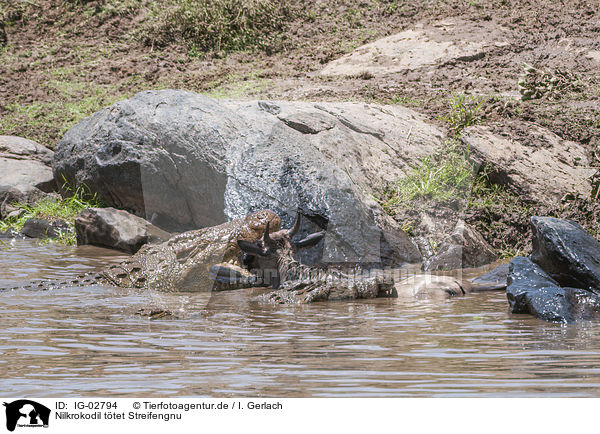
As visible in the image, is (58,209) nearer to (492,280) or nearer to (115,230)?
(115,230)

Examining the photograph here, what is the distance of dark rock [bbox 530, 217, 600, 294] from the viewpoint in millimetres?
5438

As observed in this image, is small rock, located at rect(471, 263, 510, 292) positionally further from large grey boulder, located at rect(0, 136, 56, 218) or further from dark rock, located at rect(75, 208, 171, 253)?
large grey boulder, located at rect(0, 136, 56, 218)

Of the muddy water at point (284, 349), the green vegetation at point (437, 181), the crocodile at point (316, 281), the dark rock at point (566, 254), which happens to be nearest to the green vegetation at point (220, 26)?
the green vegetation at point (437, 181)

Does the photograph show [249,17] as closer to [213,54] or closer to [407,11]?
[213,54]

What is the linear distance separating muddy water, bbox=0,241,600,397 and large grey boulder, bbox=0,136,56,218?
499cm

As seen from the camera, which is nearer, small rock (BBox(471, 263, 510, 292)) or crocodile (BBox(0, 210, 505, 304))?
crocodile (BBox(0, 210, 505, 304))

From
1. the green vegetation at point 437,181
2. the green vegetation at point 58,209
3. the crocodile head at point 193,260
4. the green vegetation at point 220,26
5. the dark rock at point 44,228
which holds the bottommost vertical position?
the crocodile head at point 193,260

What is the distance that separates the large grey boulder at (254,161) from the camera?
7.55 meters

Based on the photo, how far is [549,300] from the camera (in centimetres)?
498

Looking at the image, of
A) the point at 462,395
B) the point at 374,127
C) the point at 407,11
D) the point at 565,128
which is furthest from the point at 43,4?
the point at 462,395

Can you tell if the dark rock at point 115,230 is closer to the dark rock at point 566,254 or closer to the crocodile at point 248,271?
the crocodile at point 248,271

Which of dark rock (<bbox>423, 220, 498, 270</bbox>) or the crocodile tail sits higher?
dark rock (<bbox>423, 220, 498, 270</bbox>)

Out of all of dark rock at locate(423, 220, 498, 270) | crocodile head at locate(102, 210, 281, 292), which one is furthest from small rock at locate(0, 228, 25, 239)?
dark rock at locate(423, 220, 498, 270)
